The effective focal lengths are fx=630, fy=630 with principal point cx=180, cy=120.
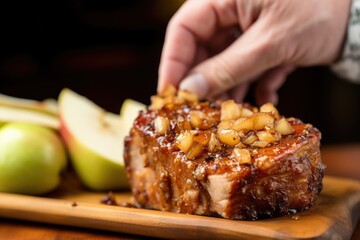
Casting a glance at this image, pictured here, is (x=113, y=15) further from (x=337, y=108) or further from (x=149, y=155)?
(x=149, y=155)

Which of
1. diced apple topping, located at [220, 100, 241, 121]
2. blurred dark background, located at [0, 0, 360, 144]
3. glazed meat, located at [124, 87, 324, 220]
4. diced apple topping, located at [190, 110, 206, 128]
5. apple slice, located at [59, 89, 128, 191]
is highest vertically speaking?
diced apple topping, located at [220, 100, 241, 121]

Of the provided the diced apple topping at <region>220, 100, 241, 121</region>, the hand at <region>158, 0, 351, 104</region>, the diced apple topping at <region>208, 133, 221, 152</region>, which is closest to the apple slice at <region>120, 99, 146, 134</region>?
the hand at <region>158, 0, 351, 104</region>

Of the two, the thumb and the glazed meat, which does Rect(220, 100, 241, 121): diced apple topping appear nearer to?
the glazed meat

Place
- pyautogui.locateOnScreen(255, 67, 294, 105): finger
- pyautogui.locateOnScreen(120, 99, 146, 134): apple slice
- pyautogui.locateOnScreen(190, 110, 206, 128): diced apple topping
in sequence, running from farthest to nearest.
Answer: pyautogui.locateOnScreen(255, 67, 294, 105): finger
pyautogui.locateOnScreen(120, 99, 146, 134): apple slice
pyautogui.locateOnScreen(190, 110, 206, 128): diced apple topping

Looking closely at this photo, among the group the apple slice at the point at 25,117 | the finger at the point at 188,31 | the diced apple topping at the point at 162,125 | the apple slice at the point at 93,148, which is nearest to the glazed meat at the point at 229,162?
the diced apple topping at the point at 162,125

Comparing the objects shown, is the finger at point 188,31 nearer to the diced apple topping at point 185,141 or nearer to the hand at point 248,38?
the hand at point 248,38

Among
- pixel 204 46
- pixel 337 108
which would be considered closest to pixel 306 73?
pixel 337 108

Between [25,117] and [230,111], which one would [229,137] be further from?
[25,117]
